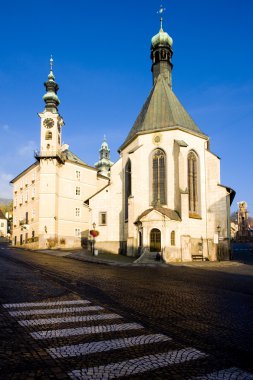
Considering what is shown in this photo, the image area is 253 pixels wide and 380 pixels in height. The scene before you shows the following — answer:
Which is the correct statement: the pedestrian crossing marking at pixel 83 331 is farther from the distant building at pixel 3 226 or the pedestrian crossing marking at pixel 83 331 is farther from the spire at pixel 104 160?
the distant building at pixel 3 226

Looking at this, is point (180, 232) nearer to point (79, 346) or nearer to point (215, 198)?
point (215, 198)

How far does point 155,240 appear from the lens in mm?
29562

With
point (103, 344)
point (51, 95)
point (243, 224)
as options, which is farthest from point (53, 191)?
point (243, 224)

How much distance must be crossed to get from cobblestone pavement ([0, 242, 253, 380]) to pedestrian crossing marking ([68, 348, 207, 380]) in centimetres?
1

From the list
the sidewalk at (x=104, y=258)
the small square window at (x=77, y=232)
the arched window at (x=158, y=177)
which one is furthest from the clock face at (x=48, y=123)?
the sidewalk at (x=104, y=258)

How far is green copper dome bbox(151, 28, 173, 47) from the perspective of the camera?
1646 inches

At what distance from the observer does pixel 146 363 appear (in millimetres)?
4105

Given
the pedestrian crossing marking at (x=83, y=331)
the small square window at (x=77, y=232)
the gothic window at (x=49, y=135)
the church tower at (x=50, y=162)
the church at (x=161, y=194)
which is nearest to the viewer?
the pedestrian crossing marking at (x=83, y=331)

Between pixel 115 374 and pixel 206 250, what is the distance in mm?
29999

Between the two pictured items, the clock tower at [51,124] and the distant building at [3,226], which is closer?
the clock tower at [51,124]

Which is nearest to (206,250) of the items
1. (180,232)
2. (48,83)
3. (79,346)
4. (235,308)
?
(180,232)

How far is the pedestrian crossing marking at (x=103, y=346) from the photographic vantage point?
173 inches

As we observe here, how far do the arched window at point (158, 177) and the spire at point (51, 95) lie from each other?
76.3 ft

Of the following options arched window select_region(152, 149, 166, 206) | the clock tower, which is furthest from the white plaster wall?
the clock tower
